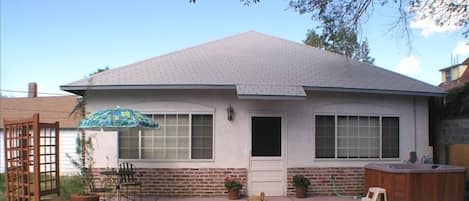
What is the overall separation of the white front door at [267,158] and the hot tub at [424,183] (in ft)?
9.00

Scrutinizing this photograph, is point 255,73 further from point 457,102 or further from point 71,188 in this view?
point 457,102

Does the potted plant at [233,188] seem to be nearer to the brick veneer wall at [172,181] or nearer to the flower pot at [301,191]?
the brick veneer wall at [172,181]

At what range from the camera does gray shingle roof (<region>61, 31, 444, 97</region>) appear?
1202cm

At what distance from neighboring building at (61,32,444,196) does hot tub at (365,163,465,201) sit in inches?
90.6

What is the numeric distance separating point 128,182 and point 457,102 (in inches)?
370

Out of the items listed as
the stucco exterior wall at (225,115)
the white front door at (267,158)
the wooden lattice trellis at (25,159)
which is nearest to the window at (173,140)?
the stucco exterior wall at (225,115)

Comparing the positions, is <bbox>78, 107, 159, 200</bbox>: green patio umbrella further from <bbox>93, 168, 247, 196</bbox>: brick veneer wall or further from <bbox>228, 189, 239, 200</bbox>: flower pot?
<bbox>228, 189, 239, 200</bbox>: flower pot

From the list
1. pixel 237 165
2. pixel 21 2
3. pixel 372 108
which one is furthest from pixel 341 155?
pixel 21 2

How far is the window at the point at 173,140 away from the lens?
12.5 m

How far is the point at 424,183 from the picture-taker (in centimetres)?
1062

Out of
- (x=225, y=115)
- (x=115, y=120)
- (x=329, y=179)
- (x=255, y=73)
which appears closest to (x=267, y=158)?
(x=225, y=115)

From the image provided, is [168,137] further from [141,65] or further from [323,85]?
[323,85]

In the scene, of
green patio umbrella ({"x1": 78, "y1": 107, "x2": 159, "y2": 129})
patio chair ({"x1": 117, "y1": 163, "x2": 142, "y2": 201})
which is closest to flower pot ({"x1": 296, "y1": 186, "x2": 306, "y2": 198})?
patio chair ({"x1": 117, "y1": 163, "x2": 142, "y2": 201})

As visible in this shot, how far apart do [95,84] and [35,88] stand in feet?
72.1
